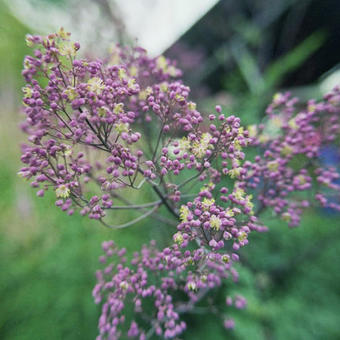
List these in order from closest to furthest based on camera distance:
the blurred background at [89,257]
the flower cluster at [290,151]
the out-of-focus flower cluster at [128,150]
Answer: the out-of-focus flower cluster at [128,150] → the flower cluster at [290,151] → the blurred background at [89,257]

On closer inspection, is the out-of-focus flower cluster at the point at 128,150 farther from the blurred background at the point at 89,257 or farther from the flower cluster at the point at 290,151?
the blurred background at the point at 89,257

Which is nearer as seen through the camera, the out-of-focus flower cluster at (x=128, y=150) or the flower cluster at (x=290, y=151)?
the out-of-focus flower cluster at (x=128, y=150)

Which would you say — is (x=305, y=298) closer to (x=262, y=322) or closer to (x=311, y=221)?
(x=262, y=322)

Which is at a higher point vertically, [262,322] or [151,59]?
[151,59]

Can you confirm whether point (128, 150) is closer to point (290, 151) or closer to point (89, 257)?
point (290, 151)

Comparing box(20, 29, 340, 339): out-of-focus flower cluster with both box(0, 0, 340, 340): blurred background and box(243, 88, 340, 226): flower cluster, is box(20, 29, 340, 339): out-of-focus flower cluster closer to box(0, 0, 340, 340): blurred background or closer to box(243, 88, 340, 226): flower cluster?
Answer: box(243, 88, 340, 226): flower cluster

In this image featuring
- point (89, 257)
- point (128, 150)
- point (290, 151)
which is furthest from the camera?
point (89, 257)

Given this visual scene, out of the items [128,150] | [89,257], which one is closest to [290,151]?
[128,150]

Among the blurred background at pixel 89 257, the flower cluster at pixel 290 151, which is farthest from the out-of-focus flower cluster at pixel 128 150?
the blurred background at pixel 89 257

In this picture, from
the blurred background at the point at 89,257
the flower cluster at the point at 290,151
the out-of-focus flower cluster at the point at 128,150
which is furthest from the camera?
the blurred background at the point at 89,257

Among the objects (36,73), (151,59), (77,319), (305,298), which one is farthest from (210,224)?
(305,298)

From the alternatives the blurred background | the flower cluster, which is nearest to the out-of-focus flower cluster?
the flower cluster
